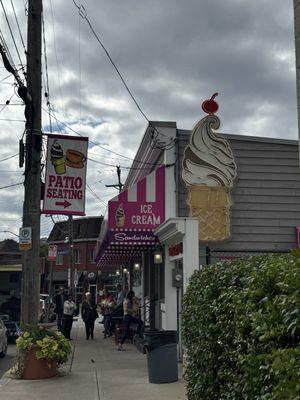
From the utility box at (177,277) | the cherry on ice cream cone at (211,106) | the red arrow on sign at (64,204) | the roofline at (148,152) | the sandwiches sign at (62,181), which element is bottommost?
the utility box at (177,277)

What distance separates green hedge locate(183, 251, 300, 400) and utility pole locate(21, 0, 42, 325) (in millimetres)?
4952

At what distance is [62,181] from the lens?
10875 millimetres

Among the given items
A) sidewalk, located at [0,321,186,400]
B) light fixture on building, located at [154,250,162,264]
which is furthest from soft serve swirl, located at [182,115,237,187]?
sidewalk, located at [0,321,186,400]

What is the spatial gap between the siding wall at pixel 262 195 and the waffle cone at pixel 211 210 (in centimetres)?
22

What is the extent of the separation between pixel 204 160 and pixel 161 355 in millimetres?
5448

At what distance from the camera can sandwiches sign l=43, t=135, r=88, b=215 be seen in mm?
10812

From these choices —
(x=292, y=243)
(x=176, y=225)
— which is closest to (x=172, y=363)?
(x=176, y=225)

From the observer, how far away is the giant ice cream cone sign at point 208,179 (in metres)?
12.9

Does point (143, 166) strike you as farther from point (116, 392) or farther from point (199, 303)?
point (199, 303)

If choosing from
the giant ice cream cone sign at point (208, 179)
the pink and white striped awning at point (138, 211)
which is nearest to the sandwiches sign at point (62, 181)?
the pink and white striped awning at point (138, 211)

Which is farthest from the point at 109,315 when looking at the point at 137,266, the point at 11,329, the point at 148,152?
the point at 148,152

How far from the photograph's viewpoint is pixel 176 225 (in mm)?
10773

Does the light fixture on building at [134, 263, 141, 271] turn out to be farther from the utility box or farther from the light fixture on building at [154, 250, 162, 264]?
the utility box

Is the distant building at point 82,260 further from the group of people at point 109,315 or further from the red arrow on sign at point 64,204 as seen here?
the red arrow on sign at point 64,204
